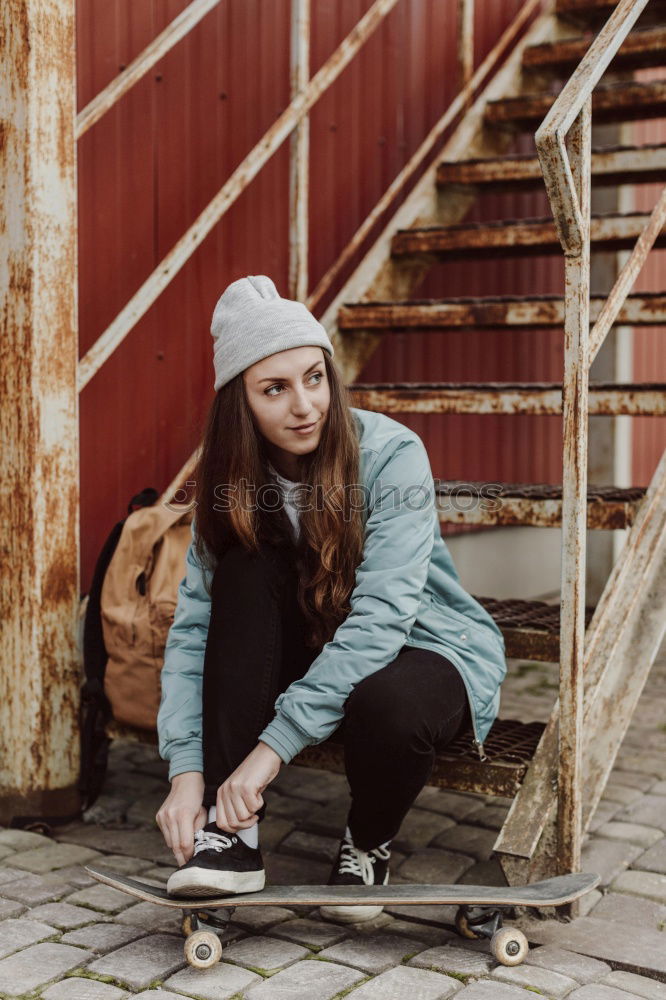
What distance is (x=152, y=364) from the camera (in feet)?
13.2

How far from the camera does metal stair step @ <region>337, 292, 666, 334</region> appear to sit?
11.9 ft

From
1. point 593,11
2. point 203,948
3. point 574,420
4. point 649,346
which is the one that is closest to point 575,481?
point 574,420

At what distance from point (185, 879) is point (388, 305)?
7.77 feet

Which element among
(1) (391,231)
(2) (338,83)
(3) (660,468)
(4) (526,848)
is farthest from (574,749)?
(2) (338,83)

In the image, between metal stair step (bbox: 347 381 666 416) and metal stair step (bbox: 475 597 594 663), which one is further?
metal stair step (bbox: 347 381 666 416)

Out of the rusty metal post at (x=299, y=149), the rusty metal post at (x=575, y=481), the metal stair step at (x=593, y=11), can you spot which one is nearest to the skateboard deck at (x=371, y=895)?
the rusty metal post at (x=575, y=481)

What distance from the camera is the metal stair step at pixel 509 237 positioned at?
380cm

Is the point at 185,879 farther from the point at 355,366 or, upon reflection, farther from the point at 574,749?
the point at 355,366

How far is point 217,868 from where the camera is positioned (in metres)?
2.20

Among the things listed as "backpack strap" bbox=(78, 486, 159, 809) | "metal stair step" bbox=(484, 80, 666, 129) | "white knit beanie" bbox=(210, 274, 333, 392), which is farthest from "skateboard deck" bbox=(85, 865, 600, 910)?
"metal stair step" bbox=(484, 80, 666, 129)

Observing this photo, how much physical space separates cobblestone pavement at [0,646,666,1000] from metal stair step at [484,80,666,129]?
2561 mm

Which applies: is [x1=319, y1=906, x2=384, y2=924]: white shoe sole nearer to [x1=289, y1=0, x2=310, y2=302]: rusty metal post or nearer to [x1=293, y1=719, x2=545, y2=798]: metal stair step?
[x1=293, y1=719, x2=545, y2=798]: metal stair step

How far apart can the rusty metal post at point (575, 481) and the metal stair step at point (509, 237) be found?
1.37 m

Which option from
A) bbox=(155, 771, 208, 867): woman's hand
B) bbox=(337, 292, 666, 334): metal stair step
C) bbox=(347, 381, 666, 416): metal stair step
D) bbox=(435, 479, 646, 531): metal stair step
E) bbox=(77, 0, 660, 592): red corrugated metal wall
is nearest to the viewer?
Answer: bbox=(155, 771, 208, 867): woman's hand
